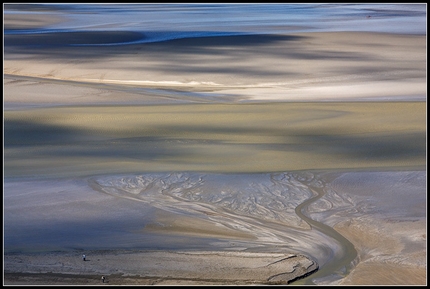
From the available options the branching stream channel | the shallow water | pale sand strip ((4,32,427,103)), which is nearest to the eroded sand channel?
the branching stream channel

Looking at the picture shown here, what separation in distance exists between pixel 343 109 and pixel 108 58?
4.22 m

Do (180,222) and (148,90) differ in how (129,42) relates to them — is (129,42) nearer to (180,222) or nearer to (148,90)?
(148,90)

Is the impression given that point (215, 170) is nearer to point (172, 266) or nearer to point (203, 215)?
point (203, 215)

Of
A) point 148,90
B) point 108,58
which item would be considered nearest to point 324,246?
point 148,90

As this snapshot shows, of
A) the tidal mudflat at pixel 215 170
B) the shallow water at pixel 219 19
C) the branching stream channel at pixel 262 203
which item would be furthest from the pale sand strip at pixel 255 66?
the branching stream channel at pixel 262 203

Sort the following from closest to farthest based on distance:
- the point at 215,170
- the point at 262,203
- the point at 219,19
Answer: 1. the point at 262,203
2. the point at 215,170
3. the point at 219,19

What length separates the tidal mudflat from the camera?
13.8 feet

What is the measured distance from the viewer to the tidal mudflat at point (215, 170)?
4.21 meters

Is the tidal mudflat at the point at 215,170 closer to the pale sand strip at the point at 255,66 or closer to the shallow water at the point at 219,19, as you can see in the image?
the pale sand strip at the point at 255,66

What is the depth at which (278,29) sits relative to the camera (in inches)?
540

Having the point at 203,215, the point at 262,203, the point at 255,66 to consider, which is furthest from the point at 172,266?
the point at 255,66

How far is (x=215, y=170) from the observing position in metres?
5.79

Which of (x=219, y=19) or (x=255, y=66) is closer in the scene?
(x=255, y=66)

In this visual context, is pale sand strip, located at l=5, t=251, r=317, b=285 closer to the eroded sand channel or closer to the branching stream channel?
the eroded sand channel
